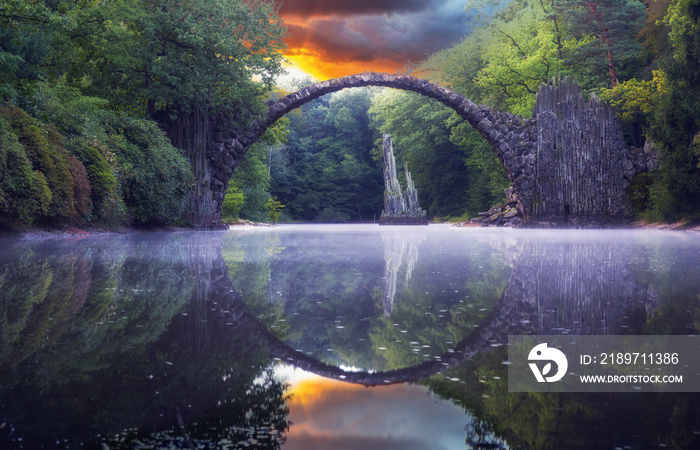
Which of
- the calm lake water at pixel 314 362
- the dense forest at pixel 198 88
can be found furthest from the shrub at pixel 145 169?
the calm lake water at pixel 314 362

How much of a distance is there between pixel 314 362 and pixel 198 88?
18.8 metres

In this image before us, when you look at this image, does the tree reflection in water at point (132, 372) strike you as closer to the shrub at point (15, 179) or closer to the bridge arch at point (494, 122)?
the shrub at point (15, 179)

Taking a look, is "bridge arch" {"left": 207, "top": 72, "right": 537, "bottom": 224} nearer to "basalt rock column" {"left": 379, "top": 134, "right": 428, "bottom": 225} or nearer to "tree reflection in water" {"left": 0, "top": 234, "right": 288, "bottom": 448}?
"basalt rock column" {"left": 379, "top": 134, "right": 428, "bottom": 225}

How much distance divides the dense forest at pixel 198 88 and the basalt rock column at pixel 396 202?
341 cm

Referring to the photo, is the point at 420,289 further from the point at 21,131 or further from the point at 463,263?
the point at 21,131

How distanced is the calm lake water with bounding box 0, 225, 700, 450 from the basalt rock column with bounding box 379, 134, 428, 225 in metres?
32.9

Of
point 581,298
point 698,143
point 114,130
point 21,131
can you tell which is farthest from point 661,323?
point 698,143

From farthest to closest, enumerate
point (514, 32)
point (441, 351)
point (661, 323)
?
point (514, 32)
point (661, 323)
point (441, 351)

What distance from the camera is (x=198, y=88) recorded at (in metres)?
20.0

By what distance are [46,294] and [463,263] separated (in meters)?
5.13

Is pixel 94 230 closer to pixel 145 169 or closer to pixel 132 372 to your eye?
pixel 145 169

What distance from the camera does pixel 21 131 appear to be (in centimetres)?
1274

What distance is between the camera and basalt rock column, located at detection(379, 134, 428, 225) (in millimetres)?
38938

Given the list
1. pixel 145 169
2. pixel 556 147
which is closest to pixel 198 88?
pixel 145 169
